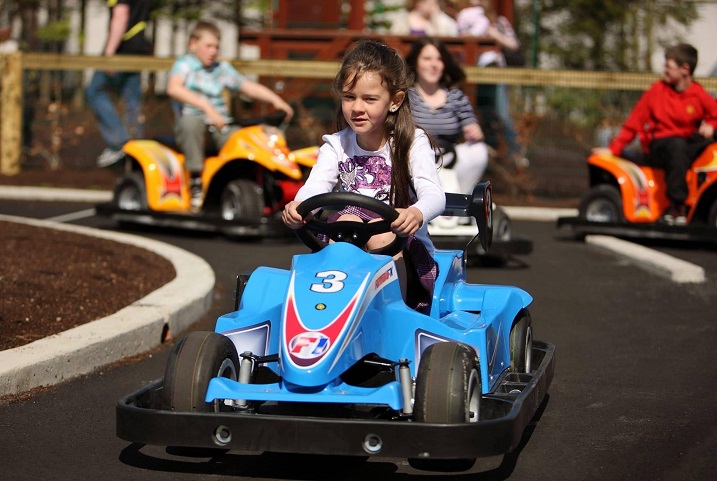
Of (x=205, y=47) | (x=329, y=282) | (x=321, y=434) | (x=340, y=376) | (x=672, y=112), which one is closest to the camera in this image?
(x=321, y=434)

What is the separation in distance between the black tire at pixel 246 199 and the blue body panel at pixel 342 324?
5531mm

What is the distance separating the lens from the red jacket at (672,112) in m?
11.3

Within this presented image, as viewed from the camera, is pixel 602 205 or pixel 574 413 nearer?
pixel 574 413

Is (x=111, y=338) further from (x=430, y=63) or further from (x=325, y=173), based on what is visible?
(x=430, y=63)

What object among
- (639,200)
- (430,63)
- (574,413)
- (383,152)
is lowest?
(574,413)

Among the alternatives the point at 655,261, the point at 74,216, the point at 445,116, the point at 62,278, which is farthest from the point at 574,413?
the point at 74,216

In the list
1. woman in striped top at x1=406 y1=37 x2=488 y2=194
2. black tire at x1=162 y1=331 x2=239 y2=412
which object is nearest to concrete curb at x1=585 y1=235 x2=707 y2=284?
woman in striped top at x1=406 y1=37 x2=488 y2=194

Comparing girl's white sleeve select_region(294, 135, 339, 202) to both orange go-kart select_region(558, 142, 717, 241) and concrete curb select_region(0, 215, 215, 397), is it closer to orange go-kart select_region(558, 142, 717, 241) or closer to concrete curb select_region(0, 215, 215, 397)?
concrete curb select_region(0, 215, 215, 397)

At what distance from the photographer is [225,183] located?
11.5m

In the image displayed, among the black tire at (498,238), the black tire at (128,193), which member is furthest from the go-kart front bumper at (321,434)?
the black tire at (128,193)

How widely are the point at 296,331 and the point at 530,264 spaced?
601 cm

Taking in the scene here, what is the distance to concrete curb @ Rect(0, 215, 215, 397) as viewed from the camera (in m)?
5.77

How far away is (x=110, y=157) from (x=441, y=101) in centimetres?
580

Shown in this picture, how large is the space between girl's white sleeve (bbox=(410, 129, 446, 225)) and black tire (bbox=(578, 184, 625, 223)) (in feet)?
20.8
